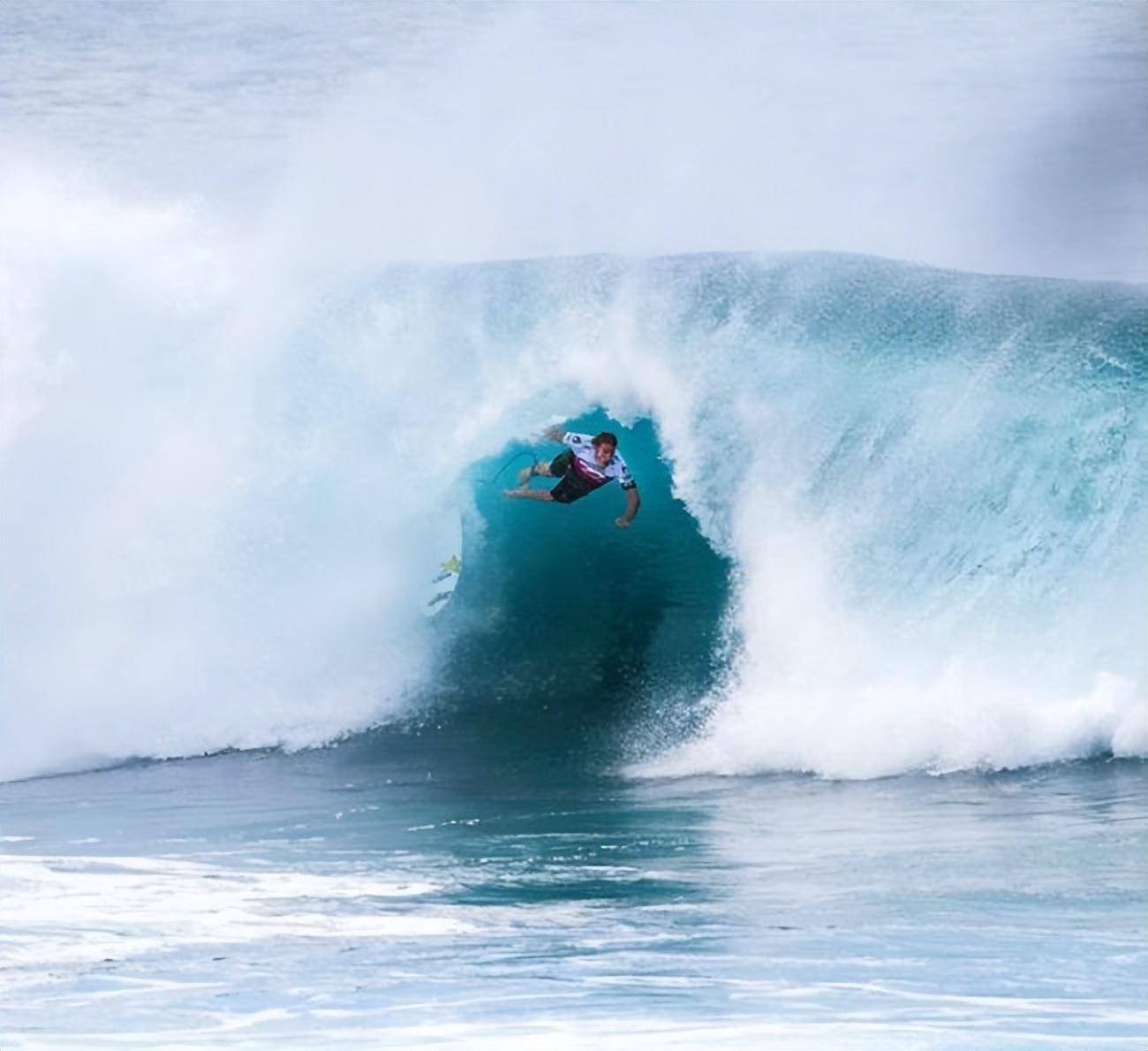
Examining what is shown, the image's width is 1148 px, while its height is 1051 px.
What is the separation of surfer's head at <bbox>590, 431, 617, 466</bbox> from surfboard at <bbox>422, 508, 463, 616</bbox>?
370 mm

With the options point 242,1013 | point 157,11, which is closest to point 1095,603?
point 242,1013

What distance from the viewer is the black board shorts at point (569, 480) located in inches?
178

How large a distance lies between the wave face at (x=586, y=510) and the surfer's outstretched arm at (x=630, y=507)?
4 centimetres

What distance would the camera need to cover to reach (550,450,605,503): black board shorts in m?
4.53

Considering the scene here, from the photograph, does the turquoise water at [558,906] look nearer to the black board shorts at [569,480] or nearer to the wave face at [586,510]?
the wave face at [586,510]

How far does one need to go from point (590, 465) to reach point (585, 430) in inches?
3.8

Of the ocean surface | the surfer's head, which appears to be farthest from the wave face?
the surfer's head

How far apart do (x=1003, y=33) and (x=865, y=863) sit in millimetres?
2025

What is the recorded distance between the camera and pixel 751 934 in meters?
3.75

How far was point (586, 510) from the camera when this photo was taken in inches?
182

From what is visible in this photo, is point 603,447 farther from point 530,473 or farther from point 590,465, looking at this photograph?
point 530,473

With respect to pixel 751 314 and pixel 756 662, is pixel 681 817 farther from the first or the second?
pixel 751 314

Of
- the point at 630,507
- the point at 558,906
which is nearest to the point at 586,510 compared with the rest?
the point at 630,507

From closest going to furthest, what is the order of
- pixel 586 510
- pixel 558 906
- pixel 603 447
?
pixel 558 906
pixel 603 447
pixel 586 510
